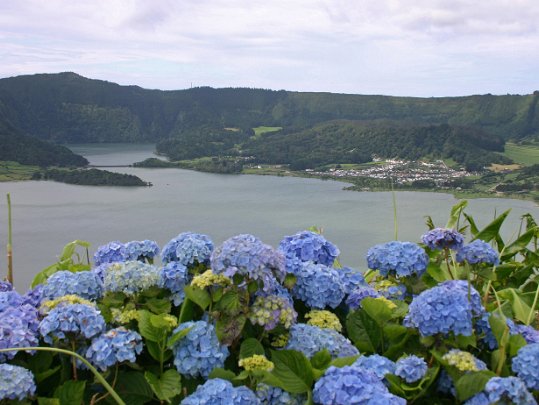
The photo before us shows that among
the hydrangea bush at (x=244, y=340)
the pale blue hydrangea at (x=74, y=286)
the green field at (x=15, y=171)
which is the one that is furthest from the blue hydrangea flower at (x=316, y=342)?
the green field at (x=15, y=171)

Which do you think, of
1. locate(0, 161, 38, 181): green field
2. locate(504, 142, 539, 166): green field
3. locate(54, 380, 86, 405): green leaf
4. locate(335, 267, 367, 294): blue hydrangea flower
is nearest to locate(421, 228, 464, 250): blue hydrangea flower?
locate(335, 267, 367, 294): blue hydrangea flower

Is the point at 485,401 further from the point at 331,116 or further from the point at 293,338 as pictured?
the point at 331,116

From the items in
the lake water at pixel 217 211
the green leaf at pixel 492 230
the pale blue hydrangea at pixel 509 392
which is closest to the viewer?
the pale blue hydrangea at pixel 509 392

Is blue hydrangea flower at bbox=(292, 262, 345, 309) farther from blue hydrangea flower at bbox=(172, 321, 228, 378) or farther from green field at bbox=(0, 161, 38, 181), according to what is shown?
green field at bbox=(0, 161, 38, 181)

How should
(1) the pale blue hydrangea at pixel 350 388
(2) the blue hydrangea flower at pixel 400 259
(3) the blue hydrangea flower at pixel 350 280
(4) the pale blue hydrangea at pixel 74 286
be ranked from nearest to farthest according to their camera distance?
(1) the pale blue hydrangea at pixel 350 388, (4) the pale blue hydrangea at pixel 74 286, (3) the blue hydrangea flower at pixel 350 280, (2) the blue hydrangea flower at pixel 400 259

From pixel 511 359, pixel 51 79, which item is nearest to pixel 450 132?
pixel 51 79

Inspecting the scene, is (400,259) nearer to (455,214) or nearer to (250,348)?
(250,348)

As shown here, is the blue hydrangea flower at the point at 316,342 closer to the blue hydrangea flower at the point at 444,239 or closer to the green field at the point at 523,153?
the blue hydrangea flower at the point at 444,239
